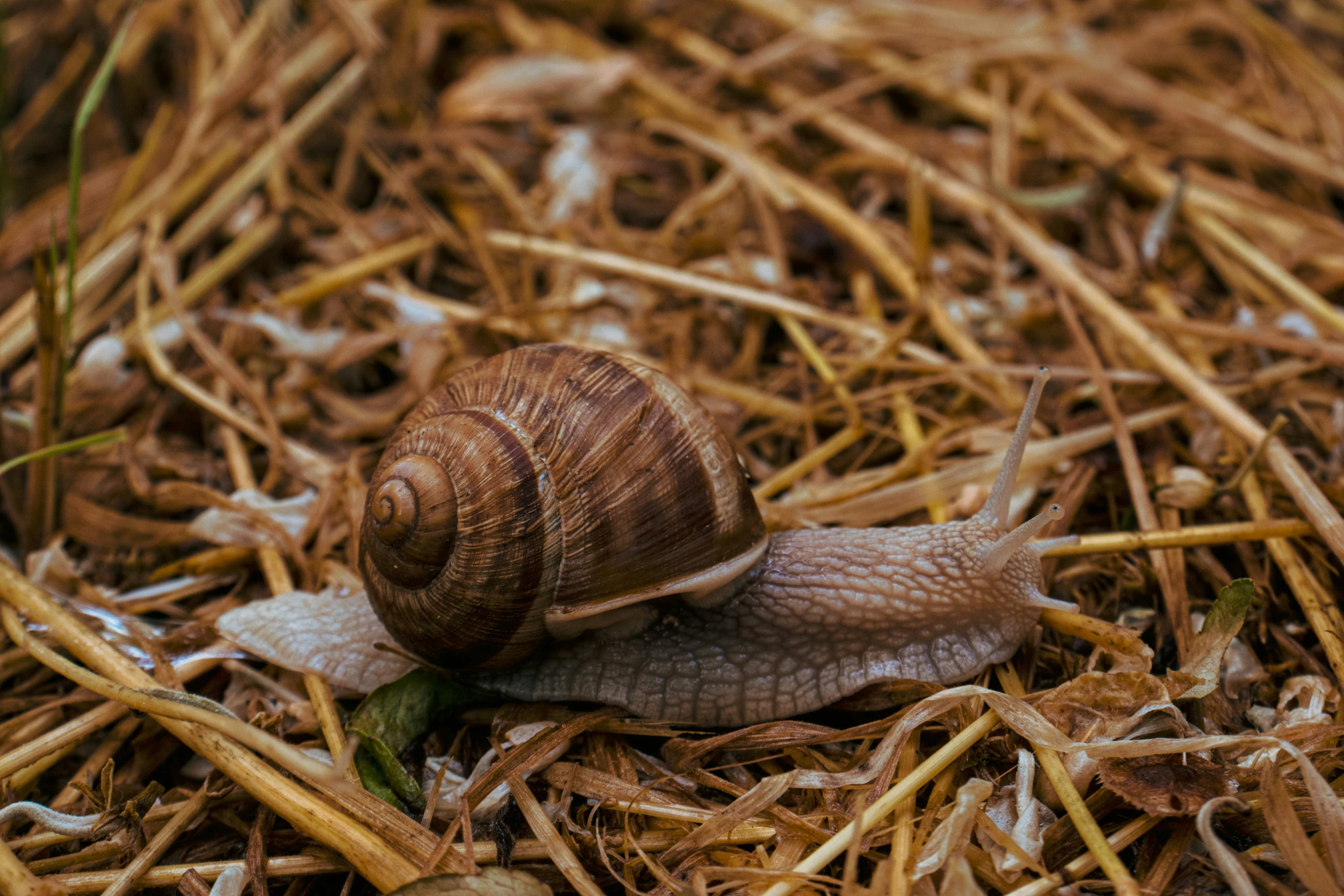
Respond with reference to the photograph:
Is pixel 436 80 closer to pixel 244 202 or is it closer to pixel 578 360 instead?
pixel 244 202

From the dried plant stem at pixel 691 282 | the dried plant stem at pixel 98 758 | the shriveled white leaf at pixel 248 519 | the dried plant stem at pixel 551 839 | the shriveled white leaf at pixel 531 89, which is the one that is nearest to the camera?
the dried plant stem at pixel 551 839

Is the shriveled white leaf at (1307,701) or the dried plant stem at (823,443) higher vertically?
the dried plant stem at (823,443)

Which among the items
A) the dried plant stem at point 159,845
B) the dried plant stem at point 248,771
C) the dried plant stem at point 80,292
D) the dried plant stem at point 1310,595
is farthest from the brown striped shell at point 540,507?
the dried plant stem at point 80,292

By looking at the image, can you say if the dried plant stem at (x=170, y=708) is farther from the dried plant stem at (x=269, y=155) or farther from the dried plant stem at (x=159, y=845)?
the dried plant stem at (x=269, y=155)

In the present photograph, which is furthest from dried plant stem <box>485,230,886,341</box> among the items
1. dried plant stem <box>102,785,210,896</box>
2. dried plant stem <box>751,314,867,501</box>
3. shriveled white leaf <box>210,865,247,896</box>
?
shriveled white leaf <box>210,865,247,896</box>

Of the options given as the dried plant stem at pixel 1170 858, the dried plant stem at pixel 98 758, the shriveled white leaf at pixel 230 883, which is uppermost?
the dried plant stem at pixel 1170 858

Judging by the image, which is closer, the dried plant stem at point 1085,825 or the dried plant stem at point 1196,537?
the dried plant stem at point 1085,825

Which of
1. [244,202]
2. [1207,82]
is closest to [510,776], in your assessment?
[244,202]

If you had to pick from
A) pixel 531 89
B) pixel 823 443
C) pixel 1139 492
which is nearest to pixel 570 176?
pixel 531 89

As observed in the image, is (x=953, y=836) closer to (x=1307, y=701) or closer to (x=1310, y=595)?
(x=1307, y=701)
